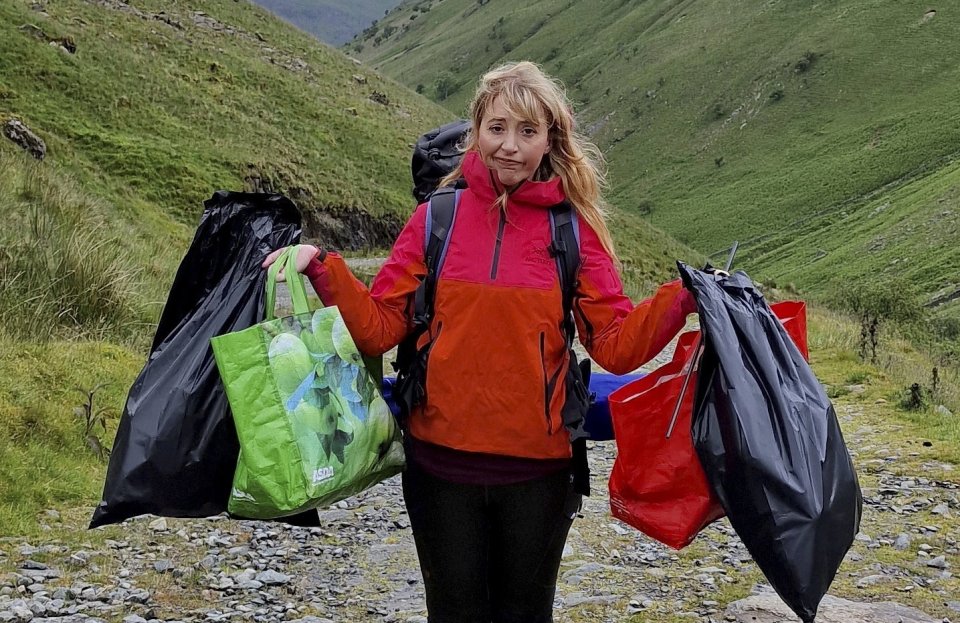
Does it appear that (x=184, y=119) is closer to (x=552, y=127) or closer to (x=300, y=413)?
(x=552, y=127)

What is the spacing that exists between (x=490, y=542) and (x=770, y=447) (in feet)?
3.29

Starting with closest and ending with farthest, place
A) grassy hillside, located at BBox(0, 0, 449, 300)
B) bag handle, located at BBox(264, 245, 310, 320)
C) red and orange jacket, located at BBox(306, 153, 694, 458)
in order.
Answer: red and orange jacket, located at BBox(306, 153, 694, 458)
bag handle, located at BBox(264, 245, 310, 320)
grassy hillside, located at BBox(0, 0, 449, 300)

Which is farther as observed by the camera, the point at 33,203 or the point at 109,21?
the point at 109,21

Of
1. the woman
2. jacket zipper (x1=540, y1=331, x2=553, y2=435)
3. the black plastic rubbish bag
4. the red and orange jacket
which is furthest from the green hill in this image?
jacket zipper (x1=540, y1=331, x2=553, y2=435)

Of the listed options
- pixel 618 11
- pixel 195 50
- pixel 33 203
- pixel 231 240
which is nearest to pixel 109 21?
pixel 195 50

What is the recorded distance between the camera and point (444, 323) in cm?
281

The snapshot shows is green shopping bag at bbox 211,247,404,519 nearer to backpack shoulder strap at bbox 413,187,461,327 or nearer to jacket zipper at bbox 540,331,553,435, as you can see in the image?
backpack shoulder strap at bbox 413,187,461,327

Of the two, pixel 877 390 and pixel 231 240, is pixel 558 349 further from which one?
pixel 877 390

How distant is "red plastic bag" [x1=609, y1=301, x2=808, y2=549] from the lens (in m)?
2.84

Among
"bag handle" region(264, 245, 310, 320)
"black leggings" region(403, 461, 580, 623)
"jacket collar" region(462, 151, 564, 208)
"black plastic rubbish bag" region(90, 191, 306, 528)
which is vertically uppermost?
"jacket collar" region(462, 151, 564, 208)

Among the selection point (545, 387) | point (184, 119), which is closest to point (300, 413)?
point (545, 387)

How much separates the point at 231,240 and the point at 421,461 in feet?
3.56

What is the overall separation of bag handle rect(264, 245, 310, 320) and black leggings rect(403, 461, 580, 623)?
0.69 m

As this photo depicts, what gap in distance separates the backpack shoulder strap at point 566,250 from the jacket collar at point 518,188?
54 mm
